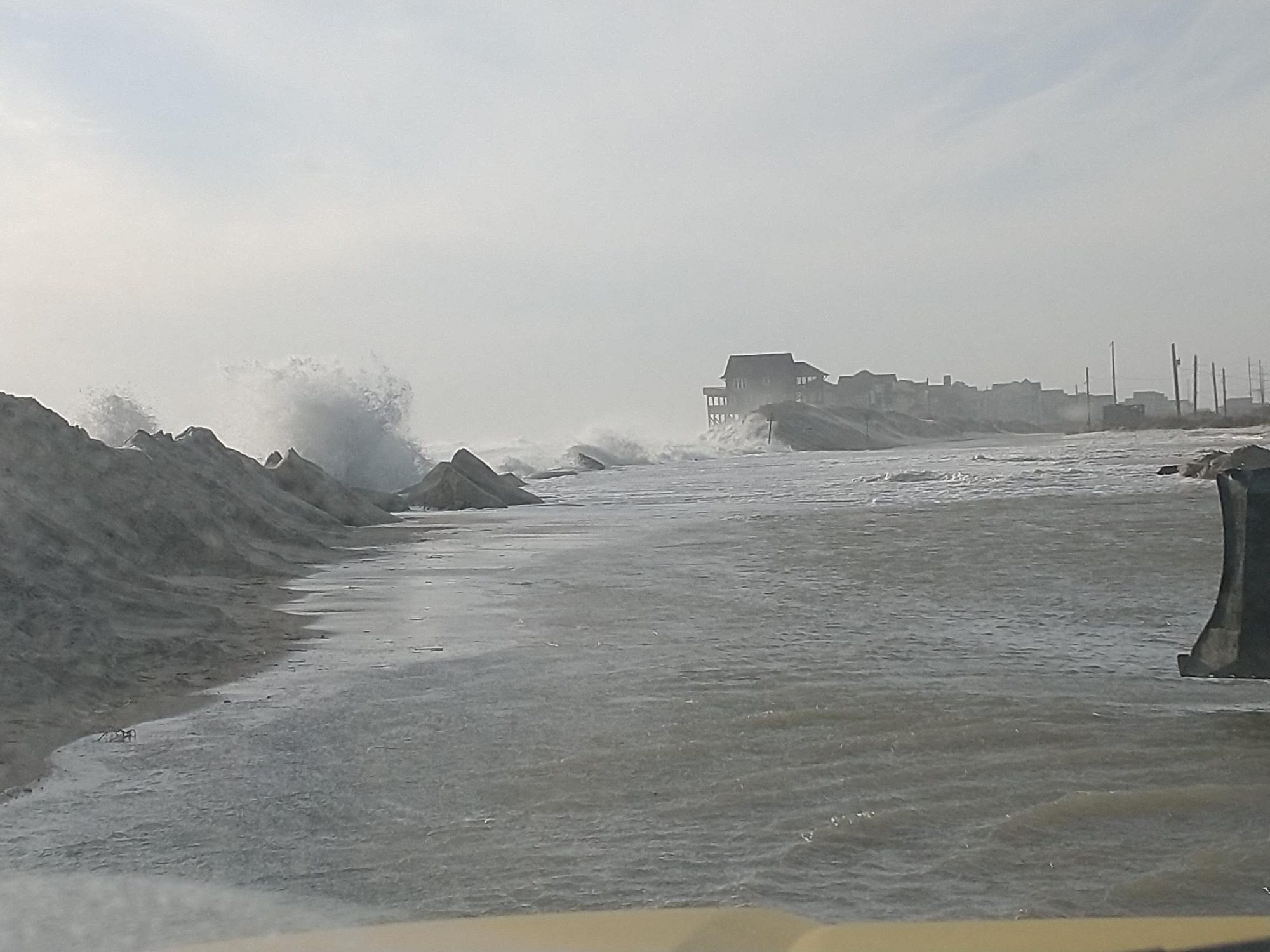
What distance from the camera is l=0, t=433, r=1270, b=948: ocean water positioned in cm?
333

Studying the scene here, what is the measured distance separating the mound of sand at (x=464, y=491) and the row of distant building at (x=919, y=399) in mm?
53196

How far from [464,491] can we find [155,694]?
1735 centimetres

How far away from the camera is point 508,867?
347 cm

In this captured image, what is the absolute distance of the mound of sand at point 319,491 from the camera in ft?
57.6

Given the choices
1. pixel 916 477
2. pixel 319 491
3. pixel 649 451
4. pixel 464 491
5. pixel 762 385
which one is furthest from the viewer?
pixel 762 385

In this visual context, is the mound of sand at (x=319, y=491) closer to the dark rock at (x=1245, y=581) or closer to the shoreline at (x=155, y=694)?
the shoreline at (x=155, y=694)

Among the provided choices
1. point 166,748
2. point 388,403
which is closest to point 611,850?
point 166,748

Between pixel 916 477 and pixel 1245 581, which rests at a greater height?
pixel 916 477

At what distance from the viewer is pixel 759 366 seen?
106 meters

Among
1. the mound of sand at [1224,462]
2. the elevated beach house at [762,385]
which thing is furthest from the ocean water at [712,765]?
the elevated beach house at [762,385]

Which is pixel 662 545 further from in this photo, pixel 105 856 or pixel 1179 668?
pixel 105 856

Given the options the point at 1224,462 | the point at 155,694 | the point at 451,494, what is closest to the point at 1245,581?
the point at 155,694

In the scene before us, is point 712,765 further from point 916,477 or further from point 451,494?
point 916,477

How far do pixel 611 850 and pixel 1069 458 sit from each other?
28.8m
